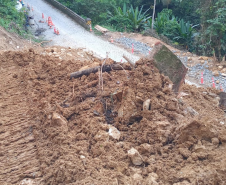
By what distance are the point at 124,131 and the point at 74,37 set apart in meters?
9.79

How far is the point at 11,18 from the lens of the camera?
1190cm

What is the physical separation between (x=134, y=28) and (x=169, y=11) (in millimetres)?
3596

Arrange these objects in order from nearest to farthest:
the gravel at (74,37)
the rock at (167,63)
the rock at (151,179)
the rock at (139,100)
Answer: the rock at (151,179) → the rock at (139,100) → the rock at (167,63) → the gravel at (74,37)

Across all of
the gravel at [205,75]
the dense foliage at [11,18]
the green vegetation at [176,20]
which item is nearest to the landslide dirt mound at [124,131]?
the gravel at [205,75]

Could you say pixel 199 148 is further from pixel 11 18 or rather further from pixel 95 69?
pixel 11 18

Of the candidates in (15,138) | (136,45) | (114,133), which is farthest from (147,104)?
(136,45)

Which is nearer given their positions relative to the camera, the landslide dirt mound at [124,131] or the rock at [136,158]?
the landslide dirt mound at [124,131]

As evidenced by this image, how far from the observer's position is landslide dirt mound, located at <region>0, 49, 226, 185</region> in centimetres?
267

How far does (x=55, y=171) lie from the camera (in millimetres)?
2803

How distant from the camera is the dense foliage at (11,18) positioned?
36.0 feet

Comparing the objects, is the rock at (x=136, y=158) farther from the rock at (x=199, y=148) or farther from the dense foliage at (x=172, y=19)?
the dense foliage at (x=172, y=19)

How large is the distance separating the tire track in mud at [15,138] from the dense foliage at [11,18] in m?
7.08

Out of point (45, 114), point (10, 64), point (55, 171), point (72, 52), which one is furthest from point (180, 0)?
point (55, 171)

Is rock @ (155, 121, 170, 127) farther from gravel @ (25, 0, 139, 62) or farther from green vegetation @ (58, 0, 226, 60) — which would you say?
green vegetation @ (58, 0, 226, 60)
